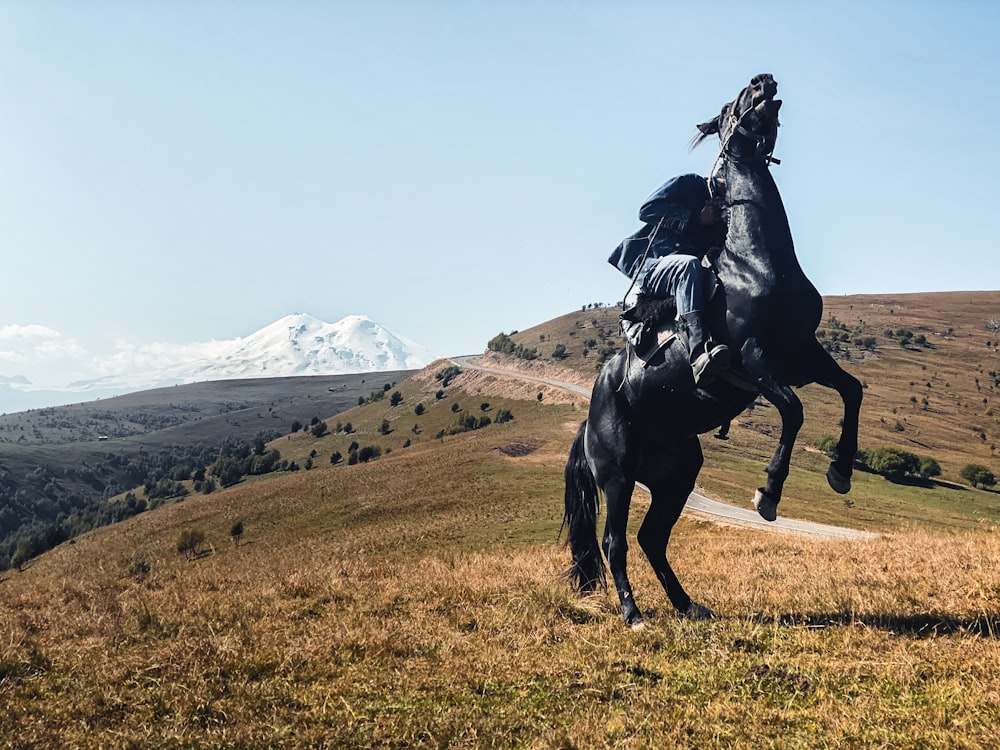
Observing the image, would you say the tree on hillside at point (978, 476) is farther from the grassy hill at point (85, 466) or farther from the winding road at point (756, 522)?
the grassy hill at point (85, 466)

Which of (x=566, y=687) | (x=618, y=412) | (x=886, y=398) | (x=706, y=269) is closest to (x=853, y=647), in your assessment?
(x=566, y=687)

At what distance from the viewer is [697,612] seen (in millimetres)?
6770

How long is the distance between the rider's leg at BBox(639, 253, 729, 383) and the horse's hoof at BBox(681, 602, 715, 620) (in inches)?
95.8

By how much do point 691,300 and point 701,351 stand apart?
549 millimetres

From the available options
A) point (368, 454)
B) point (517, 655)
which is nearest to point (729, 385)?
point (517, 655)

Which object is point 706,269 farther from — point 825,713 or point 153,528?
point 153,528

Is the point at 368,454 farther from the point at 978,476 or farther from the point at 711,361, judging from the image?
the point at 711,361

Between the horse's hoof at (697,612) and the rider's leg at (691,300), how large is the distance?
243cm

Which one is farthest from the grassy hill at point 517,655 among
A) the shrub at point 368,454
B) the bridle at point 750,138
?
the shrub at point 368,454

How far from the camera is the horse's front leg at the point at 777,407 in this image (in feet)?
19.2

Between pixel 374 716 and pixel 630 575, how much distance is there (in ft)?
20.2

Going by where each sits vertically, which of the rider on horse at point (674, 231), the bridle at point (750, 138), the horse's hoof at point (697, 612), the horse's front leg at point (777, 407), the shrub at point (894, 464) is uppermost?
the bridle at point (750, 138)

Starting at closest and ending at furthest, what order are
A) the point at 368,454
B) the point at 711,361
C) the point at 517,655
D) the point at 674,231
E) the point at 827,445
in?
1. the point at 517,655
2. the point at 711,361
3. the point at 674,231
4. the point at 827,445
5. the point at 368,454

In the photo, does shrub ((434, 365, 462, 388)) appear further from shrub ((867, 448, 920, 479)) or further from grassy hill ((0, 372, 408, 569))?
shrub ((867, 448, 920, 479))
